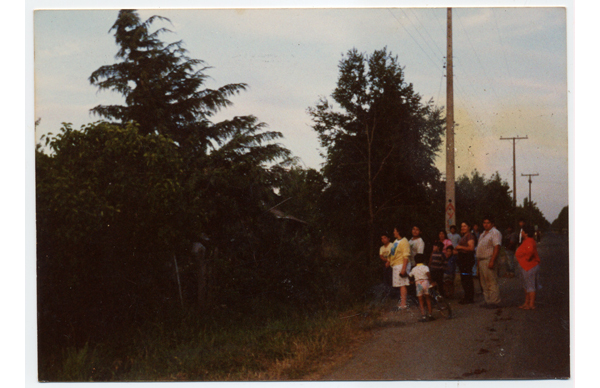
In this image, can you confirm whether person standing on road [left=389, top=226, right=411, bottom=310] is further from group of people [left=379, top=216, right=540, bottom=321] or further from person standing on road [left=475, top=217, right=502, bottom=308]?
person standing on road [left=475, top=217, right=502, bottom=308]

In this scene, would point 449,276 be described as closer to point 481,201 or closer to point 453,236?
point 453,236

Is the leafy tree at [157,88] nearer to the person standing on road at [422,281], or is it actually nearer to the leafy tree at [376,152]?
the leafy tree at [376,152]

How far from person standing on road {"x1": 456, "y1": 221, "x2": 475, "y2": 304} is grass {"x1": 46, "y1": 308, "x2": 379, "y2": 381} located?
1.79 metres

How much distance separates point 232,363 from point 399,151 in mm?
4243

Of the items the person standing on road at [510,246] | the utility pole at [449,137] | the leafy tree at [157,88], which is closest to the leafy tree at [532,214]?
the person standing on road at [510,246]

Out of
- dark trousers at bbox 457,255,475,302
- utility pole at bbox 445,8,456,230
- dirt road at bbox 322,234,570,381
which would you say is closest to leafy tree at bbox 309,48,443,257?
utility pole at bbox 445,8,456,230

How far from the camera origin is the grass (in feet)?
20.5

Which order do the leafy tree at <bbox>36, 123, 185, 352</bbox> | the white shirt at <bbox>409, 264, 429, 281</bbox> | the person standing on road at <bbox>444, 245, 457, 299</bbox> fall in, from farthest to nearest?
the person standing on road at <bbox>444, 245, 457, 299</bbox>, the white shirt at <bbox>409, 264, 429, 281</bbox>, the leafy tree at <bbox>36, 123, 185, 352</bbox>

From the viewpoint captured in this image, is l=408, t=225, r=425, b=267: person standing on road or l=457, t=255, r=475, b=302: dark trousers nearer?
l=408, t=225, r=425, b=267: person standing on road

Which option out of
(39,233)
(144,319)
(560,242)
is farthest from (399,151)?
(39,233)

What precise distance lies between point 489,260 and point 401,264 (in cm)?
138

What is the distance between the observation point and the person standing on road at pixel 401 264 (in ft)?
23.8

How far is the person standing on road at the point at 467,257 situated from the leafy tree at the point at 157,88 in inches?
170
